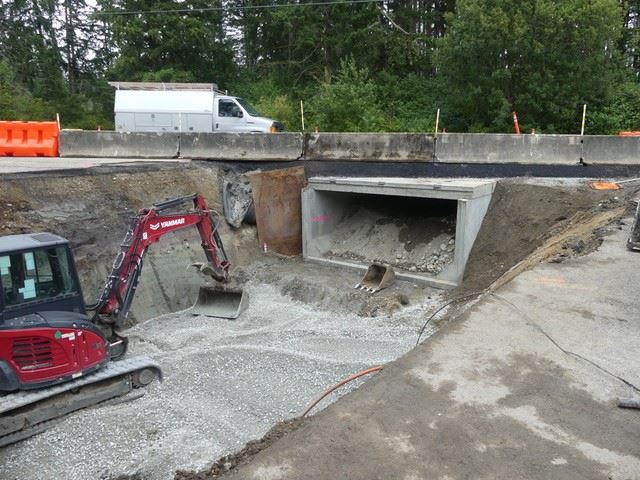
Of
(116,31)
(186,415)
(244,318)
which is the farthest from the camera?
(116,31)

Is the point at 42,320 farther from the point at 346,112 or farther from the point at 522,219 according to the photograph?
the point at 346,112

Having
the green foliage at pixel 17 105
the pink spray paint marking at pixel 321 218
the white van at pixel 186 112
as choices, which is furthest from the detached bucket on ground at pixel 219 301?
the green foliage at pixel 17 105

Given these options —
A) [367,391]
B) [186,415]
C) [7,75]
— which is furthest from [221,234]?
[7,75]

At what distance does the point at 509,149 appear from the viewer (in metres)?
12.9

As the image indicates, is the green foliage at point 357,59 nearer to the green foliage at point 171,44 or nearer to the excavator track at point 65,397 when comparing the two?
the green foliage at point 171,44

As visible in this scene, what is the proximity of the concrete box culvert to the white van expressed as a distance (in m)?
6.06

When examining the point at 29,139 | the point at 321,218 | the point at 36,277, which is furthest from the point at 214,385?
the point at 29,139

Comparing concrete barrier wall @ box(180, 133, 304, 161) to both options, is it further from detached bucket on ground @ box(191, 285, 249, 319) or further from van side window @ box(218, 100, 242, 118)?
van side window @ box(218, 100, 242, 118)

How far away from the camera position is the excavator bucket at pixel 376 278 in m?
11.5

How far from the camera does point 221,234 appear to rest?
43.5ft

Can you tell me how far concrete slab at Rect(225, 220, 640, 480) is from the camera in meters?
3.31

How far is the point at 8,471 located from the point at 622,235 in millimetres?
9246

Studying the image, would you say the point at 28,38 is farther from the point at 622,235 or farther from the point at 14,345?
the point at 622,235

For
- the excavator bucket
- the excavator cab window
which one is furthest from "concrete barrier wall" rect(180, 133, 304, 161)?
the excavator cab window
